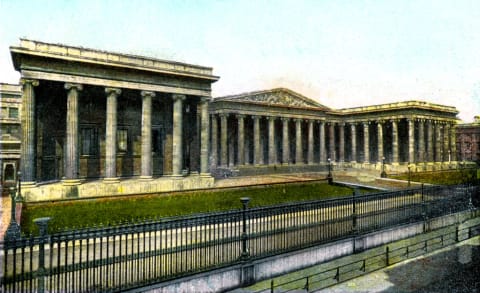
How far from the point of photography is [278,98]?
47781 mm

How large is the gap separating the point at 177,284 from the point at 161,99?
24605 millimetres

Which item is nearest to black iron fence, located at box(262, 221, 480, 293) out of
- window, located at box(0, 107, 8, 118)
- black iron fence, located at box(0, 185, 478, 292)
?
black iron fence, located at box(0, 185, 478, 292)

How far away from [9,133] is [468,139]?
319 ft

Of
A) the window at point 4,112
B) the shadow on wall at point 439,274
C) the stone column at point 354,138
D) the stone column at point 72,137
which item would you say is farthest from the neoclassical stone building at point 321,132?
the shadow on wall at point 439,274

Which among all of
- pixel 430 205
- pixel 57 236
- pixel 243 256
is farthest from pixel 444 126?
pixel 57 236

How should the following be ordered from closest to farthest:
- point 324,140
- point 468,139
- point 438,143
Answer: point 324,140
point 438,143
point 468,139

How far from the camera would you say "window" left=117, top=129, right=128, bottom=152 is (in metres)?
28.3

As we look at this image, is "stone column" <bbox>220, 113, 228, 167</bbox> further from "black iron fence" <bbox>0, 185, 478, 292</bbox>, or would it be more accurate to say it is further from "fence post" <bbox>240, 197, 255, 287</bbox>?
"fence post" <bbox>240, 197, 255, 287</bbox>

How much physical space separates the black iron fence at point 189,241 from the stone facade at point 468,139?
7522 cm

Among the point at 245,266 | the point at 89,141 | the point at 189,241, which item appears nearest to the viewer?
the point at 245,266

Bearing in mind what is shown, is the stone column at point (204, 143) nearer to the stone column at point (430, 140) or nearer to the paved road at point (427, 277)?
the paved road at point (427, 277)

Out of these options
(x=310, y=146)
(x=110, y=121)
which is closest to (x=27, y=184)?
(x=110, y=121)

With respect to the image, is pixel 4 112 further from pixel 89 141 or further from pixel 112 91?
pixel 112 91

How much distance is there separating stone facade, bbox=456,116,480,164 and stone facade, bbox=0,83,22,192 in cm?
9154
